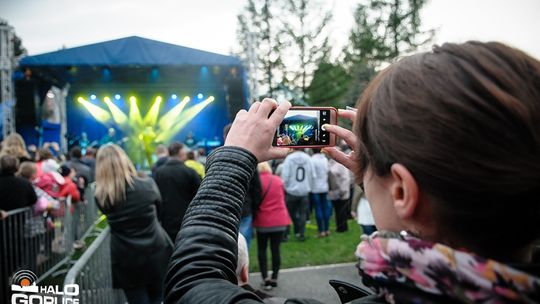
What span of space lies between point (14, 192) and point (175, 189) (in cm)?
191

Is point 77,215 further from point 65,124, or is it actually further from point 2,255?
point 65,124

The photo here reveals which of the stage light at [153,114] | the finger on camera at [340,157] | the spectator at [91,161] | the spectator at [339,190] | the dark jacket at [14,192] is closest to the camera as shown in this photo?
the finger on camera at [340,157]

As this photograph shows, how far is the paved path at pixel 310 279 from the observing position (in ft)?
16.1

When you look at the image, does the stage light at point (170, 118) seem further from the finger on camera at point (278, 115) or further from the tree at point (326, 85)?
the finger on camera at point (278, 115)

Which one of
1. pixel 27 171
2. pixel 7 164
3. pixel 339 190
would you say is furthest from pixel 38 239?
pixel 339 190

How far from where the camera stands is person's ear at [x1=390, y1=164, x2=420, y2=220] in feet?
2.23

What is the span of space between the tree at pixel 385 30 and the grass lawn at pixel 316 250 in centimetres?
1905

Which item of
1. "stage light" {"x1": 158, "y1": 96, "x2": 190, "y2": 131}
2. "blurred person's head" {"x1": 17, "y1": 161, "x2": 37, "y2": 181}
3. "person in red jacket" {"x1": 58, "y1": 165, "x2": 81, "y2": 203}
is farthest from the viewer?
"stage light" {"x1": 158, "y1": 96, "x2": 190, "y2": 131}

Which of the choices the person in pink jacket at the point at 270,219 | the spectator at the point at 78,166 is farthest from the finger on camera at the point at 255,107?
the spectator at the point at 78,166

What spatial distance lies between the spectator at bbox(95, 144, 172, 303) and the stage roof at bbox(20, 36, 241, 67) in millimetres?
8227

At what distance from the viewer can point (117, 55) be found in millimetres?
11102

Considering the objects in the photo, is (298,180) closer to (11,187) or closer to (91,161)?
(11,187)

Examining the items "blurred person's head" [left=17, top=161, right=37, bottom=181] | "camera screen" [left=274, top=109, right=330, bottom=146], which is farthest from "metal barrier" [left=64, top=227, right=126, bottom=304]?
"blurred person's head" [left=17, top=161, right=37, bottom=181]

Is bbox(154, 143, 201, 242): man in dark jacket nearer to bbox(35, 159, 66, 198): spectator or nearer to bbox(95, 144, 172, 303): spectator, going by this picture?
bbox(95, 144, 172, 303): spectator
